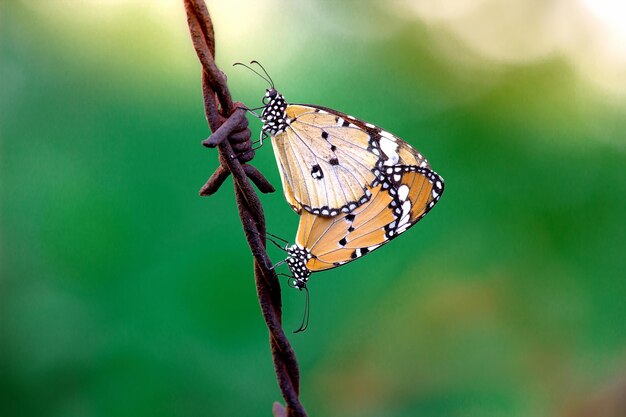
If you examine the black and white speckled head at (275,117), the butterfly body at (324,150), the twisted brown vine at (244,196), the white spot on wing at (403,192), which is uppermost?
the black and white speckled head at (275,117)

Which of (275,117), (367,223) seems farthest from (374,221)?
(275,117)

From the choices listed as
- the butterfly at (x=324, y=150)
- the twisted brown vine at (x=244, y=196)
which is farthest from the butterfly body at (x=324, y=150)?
the twisted brown vine at (x=244, y=196)

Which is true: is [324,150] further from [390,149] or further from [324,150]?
[390,149]

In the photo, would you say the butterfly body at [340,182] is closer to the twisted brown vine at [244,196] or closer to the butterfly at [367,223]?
the butterfly at [367,223]

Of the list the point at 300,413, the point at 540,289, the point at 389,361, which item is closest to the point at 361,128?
the point at 300,413

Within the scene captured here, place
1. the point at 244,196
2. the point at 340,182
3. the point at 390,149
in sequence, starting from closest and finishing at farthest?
1. the point at 244,196
2. the point at 340,182
3. the point at 390,149

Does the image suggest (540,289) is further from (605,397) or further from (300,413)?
(300,413)

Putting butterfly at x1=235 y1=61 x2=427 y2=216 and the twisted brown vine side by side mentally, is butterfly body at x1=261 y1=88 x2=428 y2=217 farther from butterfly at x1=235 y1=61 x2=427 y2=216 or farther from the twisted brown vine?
the twisted brown vine
